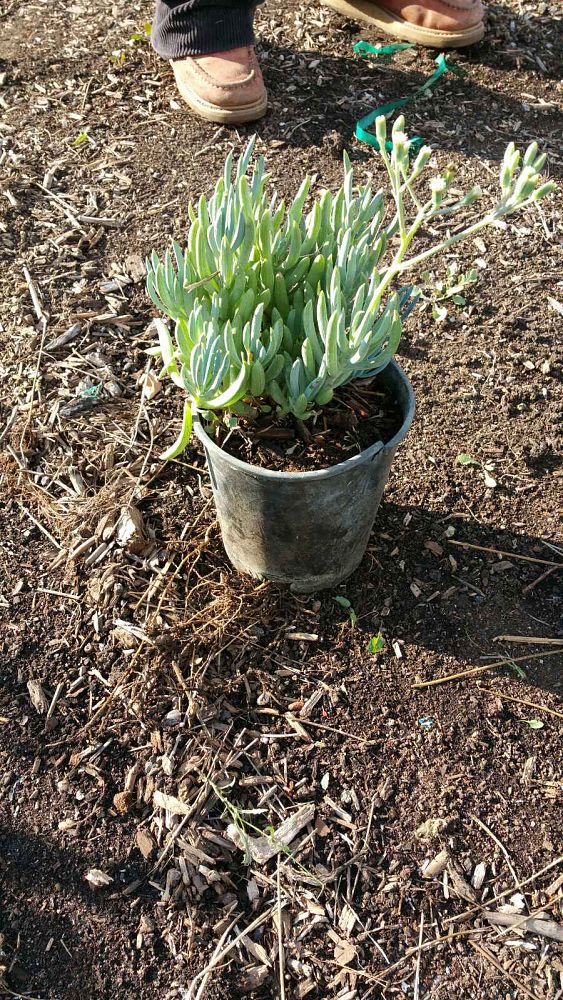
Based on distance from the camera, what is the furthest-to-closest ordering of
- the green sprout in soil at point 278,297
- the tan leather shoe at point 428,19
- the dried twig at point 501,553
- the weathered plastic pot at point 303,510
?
1. the tan leather shoe at point 428,19
2. the dried twig at point 501,553
3. the weathered plastic pot at point 303,510
4. the green sprout in soil at point 278,297

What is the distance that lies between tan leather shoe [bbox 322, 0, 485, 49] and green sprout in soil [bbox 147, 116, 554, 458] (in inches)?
94.4

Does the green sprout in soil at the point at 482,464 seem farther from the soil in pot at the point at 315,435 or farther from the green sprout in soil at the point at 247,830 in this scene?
the green sprout in soil at the point at 247,830

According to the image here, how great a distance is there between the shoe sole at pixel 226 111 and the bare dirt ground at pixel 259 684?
20.3 inches

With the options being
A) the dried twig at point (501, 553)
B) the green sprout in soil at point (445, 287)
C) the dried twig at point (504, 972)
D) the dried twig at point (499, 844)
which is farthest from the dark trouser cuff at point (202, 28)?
the dried twig at point (504, 972)

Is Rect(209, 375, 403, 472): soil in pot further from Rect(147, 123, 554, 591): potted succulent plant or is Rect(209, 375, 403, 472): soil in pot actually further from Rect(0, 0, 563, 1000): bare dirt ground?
Rect(0, 0, 563, 1000): bare dirt ground

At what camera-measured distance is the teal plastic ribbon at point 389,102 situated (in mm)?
3282

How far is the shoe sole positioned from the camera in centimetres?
328

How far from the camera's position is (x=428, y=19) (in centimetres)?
360

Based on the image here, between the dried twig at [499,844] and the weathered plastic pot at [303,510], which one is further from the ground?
the weathered plastic pot at [303,510]

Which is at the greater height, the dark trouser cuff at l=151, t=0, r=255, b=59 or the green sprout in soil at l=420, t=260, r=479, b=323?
the dark trouser cuff at l=151, t=0, r=255, b=59

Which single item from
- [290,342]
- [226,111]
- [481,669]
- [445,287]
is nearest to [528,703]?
[481,669]

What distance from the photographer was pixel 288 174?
10.4ft

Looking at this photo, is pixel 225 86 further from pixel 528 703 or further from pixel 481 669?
pixel 528 703

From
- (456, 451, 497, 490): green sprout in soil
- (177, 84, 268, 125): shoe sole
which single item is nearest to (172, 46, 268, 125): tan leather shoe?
(177, 84, 268, 125): shoe sole
